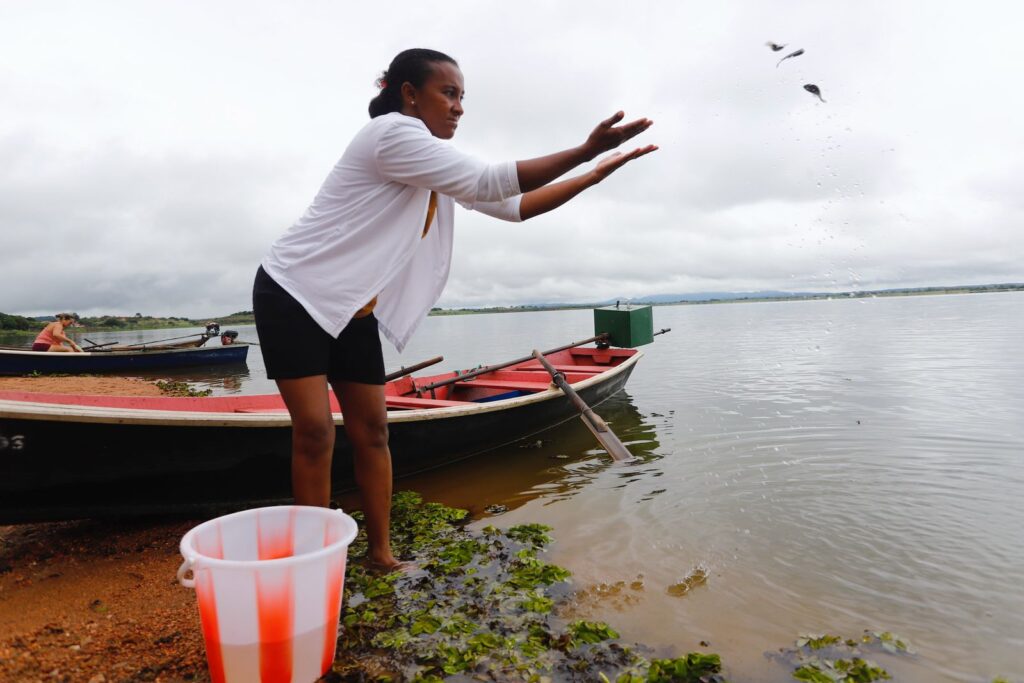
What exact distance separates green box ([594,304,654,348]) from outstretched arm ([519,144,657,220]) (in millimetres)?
8883

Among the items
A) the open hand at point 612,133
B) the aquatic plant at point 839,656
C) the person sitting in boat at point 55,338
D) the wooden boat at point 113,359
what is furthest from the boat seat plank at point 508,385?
the person sitting in boat at point 55,338

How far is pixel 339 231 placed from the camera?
7.11 ft

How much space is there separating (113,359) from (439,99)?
19.8m

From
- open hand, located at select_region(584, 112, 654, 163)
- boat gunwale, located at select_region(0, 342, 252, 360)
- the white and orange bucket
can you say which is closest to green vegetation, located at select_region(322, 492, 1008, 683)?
the white and orange bucket

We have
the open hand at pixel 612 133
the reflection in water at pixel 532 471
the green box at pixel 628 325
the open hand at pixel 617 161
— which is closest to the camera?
the open hand at pixel 612 133

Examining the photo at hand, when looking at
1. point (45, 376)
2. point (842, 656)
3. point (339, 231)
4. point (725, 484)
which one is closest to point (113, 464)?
point (339, 231)

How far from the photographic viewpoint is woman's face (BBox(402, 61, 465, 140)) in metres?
2.29

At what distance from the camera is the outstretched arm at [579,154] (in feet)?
6.17

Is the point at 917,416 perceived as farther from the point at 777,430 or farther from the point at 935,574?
the point at 935,574

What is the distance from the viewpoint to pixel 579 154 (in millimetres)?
1938

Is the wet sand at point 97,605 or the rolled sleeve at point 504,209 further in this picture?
the rolled sleeve at point 504,209

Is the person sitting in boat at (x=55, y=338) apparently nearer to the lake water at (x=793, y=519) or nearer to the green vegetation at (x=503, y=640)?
the lake water at (x=793, y=519)

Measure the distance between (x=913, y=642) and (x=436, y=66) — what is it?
3545 millimetres

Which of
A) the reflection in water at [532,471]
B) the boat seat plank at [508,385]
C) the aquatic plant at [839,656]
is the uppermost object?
the boat seat plank at [508,385]
